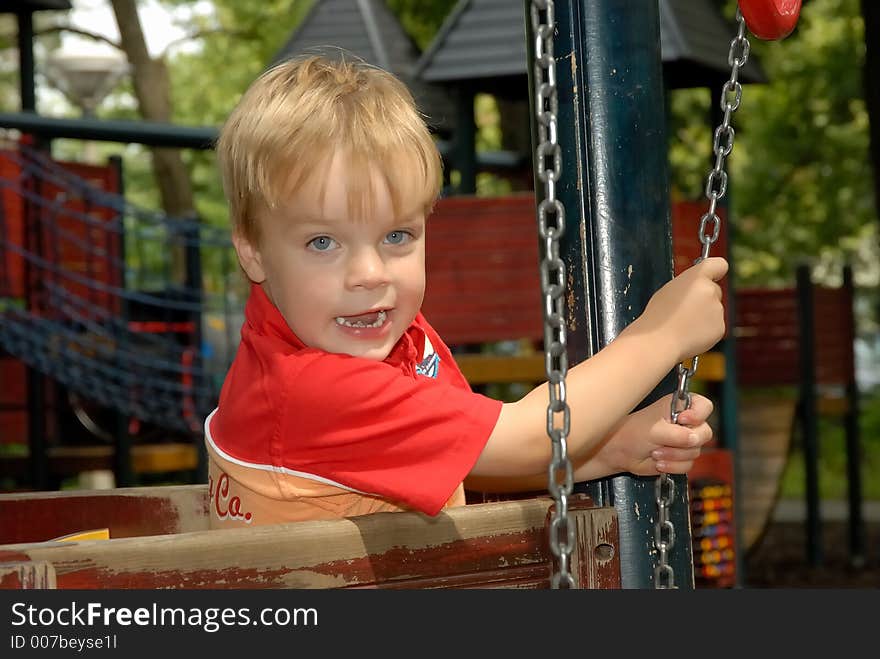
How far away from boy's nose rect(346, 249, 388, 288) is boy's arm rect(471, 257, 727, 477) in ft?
0.94

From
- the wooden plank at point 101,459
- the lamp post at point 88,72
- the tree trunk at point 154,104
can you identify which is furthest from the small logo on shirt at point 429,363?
the tree trunk at point 154,104

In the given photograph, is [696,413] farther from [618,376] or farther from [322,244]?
[322,244]

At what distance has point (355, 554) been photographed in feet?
6.08

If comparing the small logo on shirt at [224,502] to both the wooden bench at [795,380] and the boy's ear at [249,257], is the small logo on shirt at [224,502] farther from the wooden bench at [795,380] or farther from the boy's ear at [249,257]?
the wooden bench at [795,380]

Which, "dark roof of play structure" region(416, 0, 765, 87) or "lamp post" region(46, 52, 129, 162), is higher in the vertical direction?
"lamp post" region(46, 52, 129, 162)

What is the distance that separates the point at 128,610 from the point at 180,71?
2351 cm

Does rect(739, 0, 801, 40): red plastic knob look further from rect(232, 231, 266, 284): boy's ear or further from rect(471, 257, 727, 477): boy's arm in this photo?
rect(232, 231, 266, 284): boy's ear

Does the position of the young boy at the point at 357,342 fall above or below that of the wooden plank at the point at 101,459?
above

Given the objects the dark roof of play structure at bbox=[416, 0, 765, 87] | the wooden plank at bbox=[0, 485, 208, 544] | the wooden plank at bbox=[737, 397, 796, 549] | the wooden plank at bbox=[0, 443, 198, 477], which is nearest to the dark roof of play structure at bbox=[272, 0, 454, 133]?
the dark roof of play structure at bbox=[416, 0, 765, 87]

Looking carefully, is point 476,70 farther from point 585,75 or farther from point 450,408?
point 450,408

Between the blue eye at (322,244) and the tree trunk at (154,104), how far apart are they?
13.4 metres

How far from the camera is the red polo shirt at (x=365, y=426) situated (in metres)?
1.96

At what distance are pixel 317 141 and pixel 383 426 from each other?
17.6 inches

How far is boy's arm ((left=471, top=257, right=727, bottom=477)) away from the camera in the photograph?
2.02m
